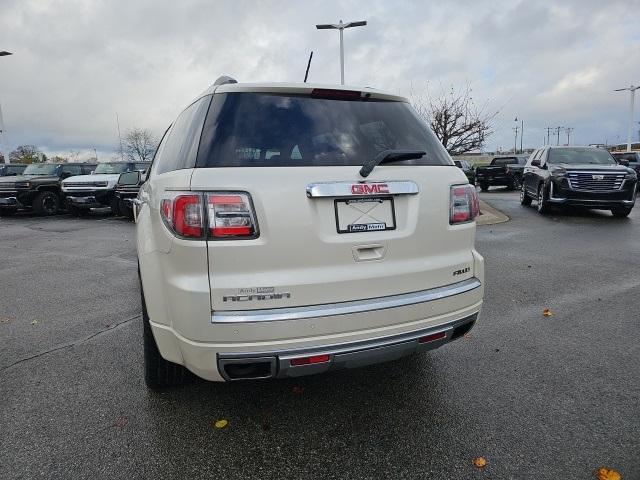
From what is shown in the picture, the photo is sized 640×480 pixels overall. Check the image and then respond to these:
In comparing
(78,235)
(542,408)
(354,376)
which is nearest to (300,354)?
(354,376)

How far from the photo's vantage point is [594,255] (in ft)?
23.1

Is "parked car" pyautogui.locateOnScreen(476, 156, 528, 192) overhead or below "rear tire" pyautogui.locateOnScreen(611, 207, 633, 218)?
overhead

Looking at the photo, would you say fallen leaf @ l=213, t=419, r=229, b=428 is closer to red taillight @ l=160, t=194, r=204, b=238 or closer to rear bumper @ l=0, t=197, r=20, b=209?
red taillight @ l=160, t=194, r=204, b=238

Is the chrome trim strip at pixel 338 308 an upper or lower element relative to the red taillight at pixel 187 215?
lower

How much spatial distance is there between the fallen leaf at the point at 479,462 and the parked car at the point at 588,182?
10488 millimetres

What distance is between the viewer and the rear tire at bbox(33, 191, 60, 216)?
1513 cm

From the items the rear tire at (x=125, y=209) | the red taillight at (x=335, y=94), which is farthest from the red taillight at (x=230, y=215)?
the rear tire at (x=125, y=209)

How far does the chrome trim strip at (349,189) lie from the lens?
7.09 ft

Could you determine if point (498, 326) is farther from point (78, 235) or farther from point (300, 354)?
point (78, 235)

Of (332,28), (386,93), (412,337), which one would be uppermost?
(332,28)

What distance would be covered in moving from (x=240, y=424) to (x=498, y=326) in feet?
8.30

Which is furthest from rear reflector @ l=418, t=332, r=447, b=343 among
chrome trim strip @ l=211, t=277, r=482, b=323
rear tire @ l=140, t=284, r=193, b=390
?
rear tire @ l=140, t=284, r=193, b=390

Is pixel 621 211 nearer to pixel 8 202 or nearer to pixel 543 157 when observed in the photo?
pixel 543 157

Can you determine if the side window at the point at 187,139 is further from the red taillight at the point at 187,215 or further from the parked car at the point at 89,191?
the parked car at the point at 89,191
